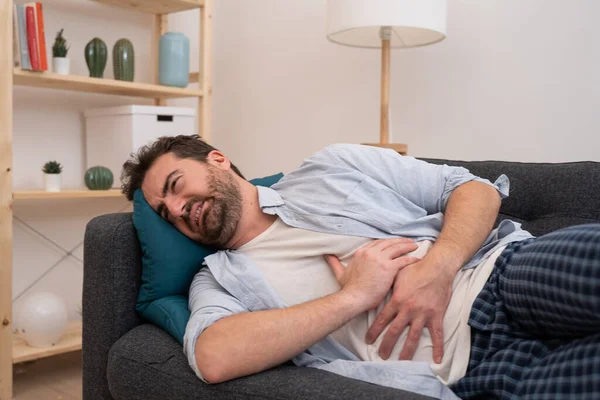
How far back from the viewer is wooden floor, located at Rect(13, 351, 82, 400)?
7.95 feet

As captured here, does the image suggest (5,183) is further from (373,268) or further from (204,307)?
(373,268)

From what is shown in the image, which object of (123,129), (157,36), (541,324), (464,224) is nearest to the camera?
(541,324)

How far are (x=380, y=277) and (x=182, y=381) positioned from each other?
16.9 inches

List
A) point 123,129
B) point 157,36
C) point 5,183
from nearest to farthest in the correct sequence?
point 5,183
point 123,129
point 157,36

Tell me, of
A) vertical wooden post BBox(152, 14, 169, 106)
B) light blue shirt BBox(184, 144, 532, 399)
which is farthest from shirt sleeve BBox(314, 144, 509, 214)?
vertical wooden post BBox(152, 14, 169, 106)

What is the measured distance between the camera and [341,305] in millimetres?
1224

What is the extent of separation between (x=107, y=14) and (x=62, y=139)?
645 millimetres

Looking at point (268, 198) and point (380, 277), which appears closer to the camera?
point (380, 277)

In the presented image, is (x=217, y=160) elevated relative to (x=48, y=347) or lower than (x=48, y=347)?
elevated

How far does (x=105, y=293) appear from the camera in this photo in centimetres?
147

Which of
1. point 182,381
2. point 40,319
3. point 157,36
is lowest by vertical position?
point 40,319

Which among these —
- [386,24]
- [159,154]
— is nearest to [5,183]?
[159,154]

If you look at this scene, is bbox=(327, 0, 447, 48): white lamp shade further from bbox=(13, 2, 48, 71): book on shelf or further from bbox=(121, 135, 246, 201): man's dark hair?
bbox=(13, 2, 48, 71): book on shelf

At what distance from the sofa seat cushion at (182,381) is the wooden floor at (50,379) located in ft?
3.88
